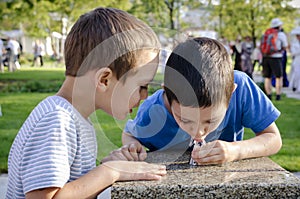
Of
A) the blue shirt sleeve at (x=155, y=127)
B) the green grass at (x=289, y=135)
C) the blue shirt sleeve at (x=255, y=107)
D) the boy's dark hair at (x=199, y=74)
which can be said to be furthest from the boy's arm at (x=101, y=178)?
the green grass at (x=289, y=135)

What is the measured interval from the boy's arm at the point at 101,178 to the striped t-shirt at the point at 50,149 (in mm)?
33

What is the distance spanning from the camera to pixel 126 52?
162 centimetres

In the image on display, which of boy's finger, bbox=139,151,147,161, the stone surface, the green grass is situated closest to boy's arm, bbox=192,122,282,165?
the stone surface

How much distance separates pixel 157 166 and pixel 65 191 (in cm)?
37

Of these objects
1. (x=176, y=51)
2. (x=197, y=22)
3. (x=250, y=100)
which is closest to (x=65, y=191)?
(x=176, y=51)

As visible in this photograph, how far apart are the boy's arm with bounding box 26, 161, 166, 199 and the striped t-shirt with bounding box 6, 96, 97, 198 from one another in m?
0.03

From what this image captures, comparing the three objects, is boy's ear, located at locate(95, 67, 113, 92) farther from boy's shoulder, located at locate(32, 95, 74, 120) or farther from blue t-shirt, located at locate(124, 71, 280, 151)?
blue t-shirt, located at locate(124, 71, 280, 151)

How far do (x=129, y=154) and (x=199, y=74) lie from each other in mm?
487

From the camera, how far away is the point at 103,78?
1.63m

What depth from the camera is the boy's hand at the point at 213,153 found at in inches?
71.2

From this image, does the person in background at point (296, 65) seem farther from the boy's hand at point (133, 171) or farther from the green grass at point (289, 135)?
the boy's hand at point (133, 171)

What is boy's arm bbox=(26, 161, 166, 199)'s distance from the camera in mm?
1540

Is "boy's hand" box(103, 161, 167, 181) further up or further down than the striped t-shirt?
further down

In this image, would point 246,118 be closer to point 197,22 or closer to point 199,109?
point 199,109
